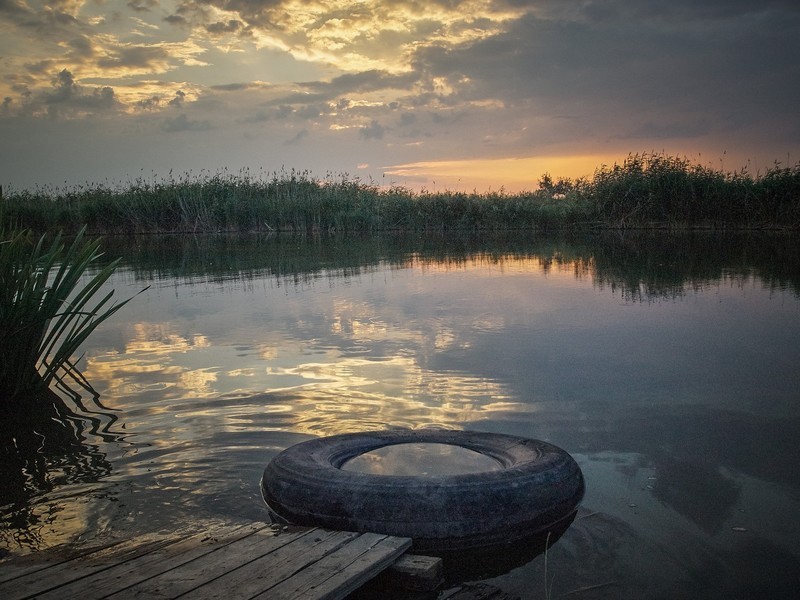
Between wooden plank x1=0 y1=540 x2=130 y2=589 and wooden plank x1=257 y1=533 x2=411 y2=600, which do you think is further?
wooden plank x1=0 y1=540 x2=130 y2=589

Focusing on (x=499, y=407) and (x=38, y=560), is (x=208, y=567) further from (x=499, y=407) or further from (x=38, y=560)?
(x=499, y=407)

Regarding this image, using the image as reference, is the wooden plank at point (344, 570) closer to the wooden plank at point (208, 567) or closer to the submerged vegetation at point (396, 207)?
the wooden plank at point (208, 567)

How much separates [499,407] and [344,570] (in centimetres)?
273

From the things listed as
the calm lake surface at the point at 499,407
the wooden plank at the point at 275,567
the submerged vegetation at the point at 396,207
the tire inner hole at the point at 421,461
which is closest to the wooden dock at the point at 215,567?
the wooden plank at the point at 275,567

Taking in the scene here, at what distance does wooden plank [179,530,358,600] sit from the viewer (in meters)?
2.48

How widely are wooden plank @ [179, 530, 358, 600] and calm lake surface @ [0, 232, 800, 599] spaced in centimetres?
69

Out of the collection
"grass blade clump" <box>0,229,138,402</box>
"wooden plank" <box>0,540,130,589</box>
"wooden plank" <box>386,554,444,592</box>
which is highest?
"grass blade clump" <box>0,229,138,402</box>

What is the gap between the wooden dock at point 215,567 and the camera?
8.16ft

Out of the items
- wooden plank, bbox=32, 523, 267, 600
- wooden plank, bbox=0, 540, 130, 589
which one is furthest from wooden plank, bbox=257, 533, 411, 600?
wooden plank, bbox=0, 540, 130, 589

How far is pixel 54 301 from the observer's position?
19.1 feet

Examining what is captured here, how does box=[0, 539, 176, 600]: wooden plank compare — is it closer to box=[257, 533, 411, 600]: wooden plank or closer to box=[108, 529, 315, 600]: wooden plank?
box=[108, 529, 315, 600]: wooden plank

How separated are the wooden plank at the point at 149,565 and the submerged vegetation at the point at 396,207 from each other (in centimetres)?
2693

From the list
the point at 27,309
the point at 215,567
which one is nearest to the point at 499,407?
the point at 215,567

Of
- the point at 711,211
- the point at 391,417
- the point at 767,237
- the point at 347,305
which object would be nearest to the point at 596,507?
the point at 391,417
